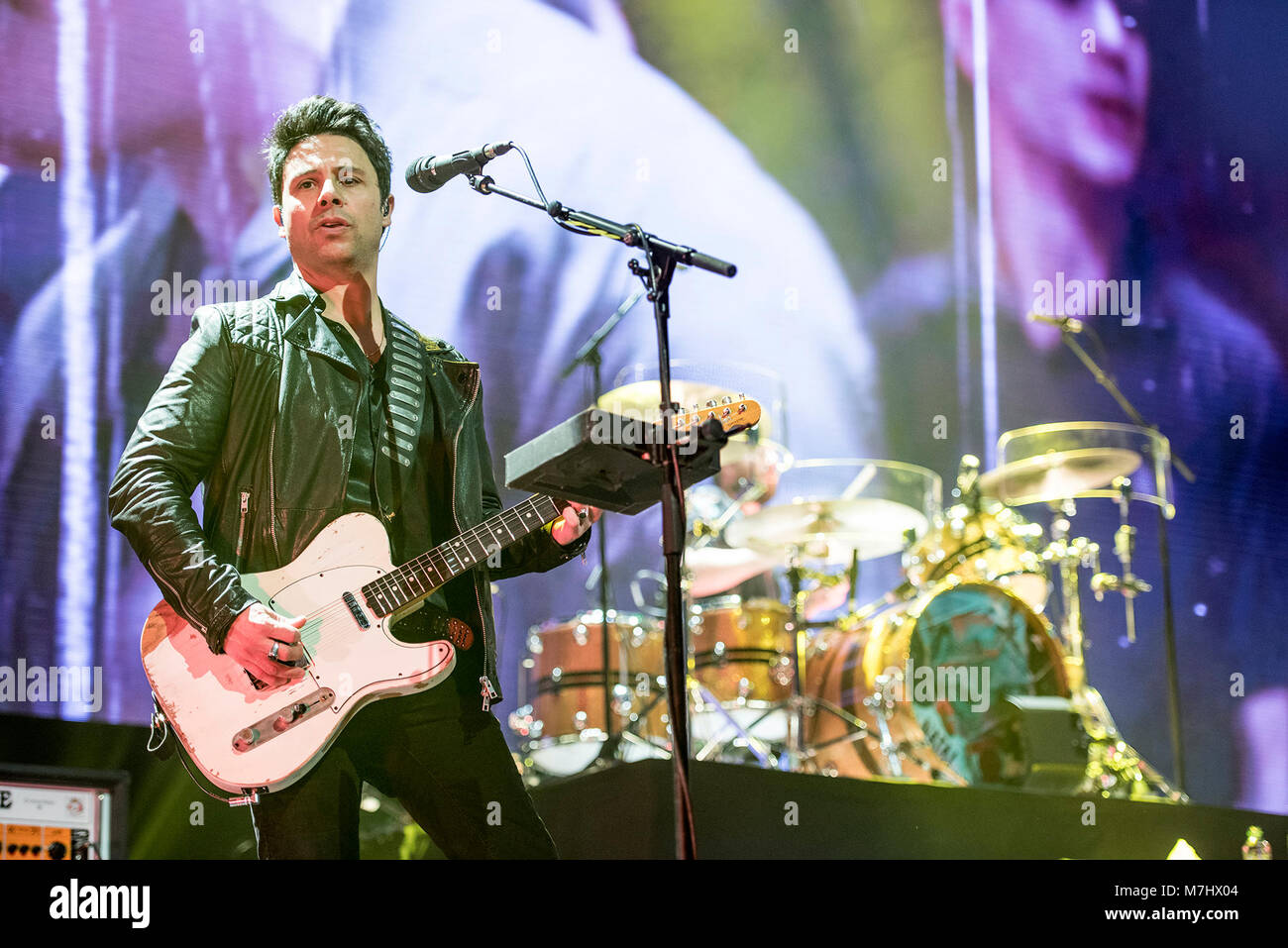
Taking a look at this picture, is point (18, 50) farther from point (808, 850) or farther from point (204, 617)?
point (808, 850)

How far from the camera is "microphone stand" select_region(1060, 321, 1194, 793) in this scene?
5898 mm

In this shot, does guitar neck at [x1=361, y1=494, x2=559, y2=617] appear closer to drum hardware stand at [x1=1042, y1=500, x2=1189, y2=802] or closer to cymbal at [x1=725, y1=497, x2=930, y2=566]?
cymbal at [x1=725, y1=497, x2=930, y2=566]

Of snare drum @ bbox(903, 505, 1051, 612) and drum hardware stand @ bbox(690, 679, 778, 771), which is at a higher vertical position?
snare drum @ bbox(903, 505, 1051, 612)

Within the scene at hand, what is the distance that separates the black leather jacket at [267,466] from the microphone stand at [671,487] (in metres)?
0.62

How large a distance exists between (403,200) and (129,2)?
1221 millimetres

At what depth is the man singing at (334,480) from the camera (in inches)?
123

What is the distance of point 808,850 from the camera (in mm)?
4336

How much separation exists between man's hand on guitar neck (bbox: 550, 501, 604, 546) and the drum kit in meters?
1.96

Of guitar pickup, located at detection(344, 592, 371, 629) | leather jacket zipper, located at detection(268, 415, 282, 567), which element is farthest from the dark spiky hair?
guitar pickup, located at detection(344, 592, 371, 629)

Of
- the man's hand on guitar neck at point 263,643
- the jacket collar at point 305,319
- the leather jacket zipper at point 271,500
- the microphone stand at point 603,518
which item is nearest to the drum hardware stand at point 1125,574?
the microphone stand at point 603,518

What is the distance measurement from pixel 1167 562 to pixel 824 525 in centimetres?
168

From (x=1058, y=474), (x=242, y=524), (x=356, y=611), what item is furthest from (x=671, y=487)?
(x=1058, y=474)

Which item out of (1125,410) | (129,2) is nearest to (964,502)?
(1125,410)

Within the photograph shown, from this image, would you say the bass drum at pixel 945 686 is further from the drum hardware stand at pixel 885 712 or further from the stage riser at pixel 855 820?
the stage riser at pixel 855 820
